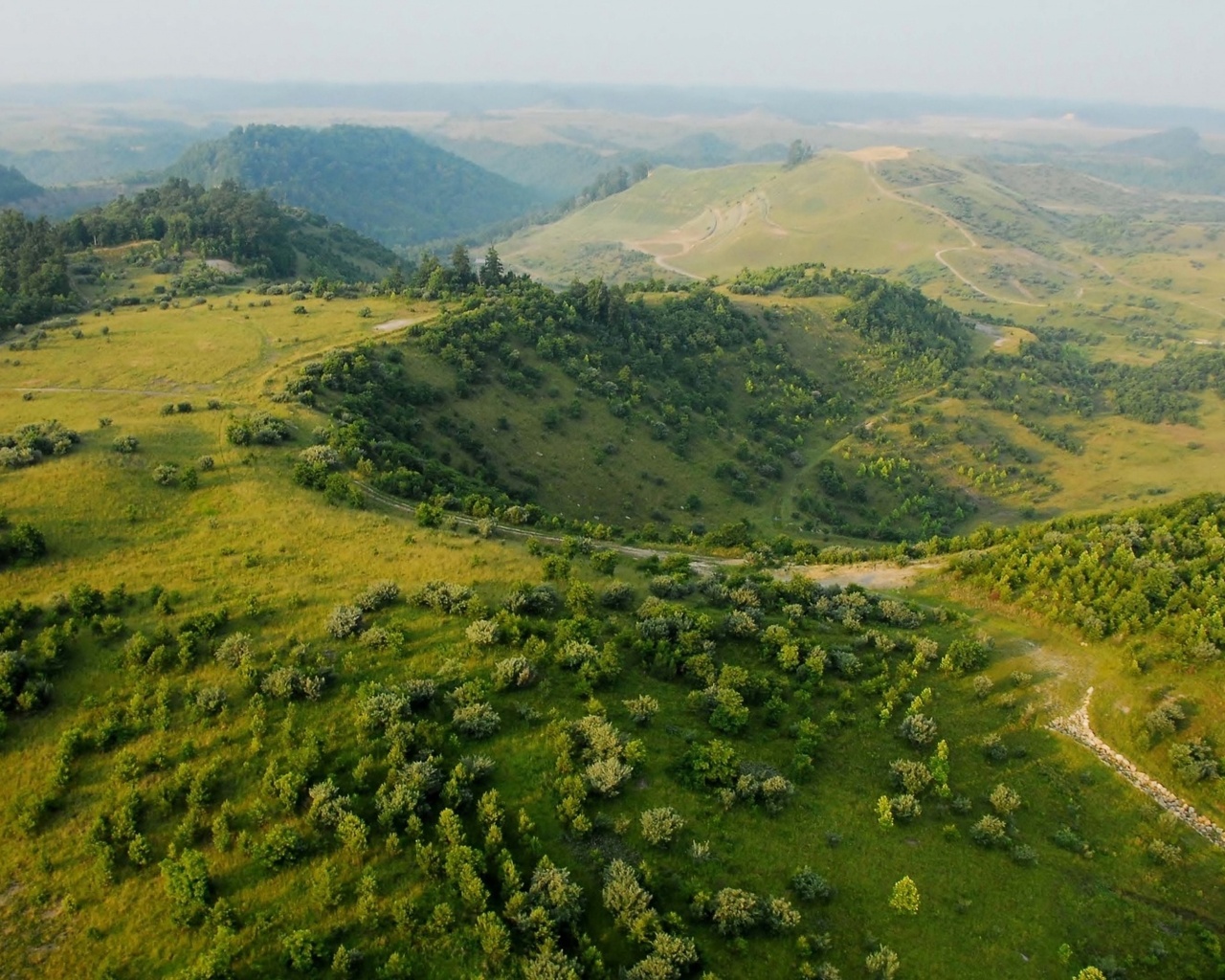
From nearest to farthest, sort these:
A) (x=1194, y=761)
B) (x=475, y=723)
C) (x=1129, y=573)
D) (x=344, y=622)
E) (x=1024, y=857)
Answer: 1. (x=1024, y=857)
2. (x=475, y=723)
3. (x=1194, y=761)
4. (x=344, y=622)
5. (x=1129, y=573)

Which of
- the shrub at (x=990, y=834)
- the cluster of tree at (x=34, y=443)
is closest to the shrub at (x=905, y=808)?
the shrub at (x=990, y=834)

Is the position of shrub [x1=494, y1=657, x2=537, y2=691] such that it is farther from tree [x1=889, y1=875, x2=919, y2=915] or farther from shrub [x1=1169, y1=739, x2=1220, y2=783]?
shrub [x1=1169, y1=739, x2=1220, y2=783]

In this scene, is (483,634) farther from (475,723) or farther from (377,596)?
(377,596)

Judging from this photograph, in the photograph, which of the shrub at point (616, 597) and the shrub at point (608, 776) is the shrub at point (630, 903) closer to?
the shrub at point (608, 776)

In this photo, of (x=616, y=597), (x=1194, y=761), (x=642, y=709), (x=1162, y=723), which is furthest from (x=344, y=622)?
(x=1194, y=761)

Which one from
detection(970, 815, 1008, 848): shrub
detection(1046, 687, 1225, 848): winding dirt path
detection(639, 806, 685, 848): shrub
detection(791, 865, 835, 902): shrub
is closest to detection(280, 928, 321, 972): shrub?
detection(639, 806, 685, 848): shrub

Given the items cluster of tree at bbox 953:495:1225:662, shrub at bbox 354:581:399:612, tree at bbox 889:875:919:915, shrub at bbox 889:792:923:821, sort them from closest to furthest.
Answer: tree at bbox 889:875:919:915 → shrub at bbox 889:792:923:821 → shrub at bbox 354:581:399:612 → cluster of tree at bbox 953:495:1225:662
